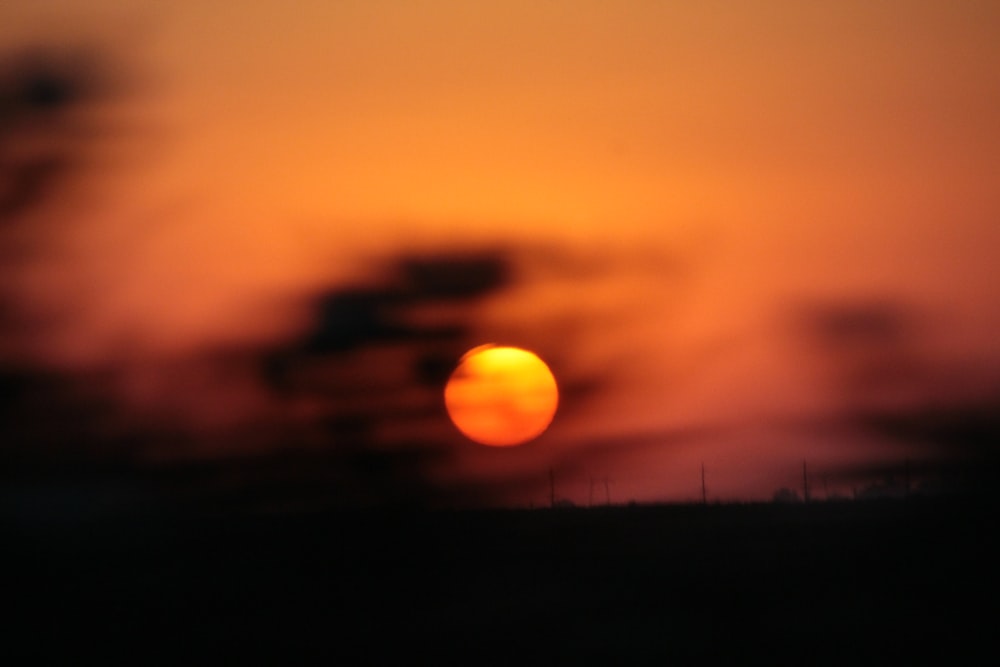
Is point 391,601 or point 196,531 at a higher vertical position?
point 196,531

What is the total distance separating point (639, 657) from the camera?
3519cm

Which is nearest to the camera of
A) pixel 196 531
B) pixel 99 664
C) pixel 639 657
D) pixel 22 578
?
pixel 639 657

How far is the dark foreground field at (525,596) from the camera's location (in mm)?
36750

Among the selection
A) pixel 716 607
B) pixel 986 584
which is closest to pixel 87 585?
pixel 716 607

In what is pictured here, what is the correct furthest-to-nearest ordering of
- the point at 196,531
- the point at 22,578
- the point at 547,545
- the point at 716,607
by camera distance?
1. the point at 196,531
2. the point at 547,545
3. the point at 22,578
4. the point at 716,607

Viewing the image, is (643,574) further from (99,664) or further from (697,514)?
(697,514)

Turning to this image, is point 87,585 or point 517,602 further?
point 87,585

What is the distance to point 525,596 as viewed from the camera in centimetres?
4356

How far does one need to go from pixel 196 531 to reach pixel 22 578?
48.6 ft

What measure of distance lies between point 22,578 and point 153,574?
4327mm

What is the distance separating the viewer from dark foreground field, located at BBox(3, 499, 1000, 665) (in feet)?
121

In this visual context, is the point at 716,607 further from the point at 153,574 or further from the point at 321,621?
the point at 153,574

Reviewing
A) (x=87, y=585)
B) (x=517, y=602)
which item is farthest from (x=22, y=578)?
(x=517, y=602)

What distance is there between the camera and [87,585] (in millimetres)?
48781
